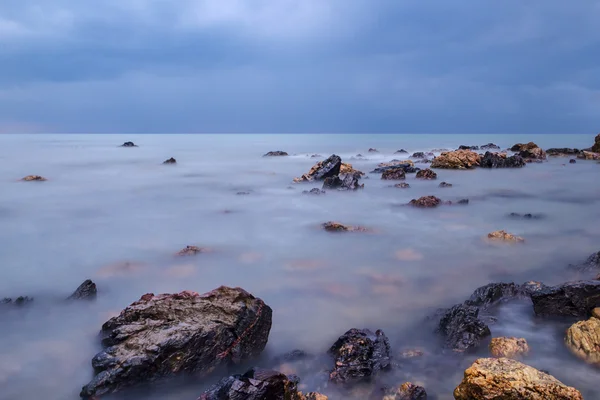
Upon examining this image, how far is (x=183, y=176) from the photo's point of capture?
80.8ft

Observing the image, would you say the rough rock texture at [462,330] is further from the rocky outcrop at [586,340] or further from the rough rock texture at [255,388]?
the rough rock texture at [255,388]

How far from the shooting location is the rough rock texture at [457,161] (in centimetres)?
2731

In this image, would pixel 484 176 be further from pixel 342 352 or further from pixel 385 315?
pixel 342 352

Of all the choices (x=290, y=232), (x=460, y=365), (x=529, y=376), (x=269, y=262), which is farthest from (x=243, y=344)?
(x=290, y=232)

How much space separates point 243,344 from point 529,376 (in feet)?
Result: 9.45

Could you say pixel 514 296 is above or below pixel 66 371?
above

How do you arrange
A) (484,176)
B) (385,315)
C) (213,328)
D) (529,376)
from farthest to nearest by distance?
(484,176) < (385,315) < (213,328) < (529,376)

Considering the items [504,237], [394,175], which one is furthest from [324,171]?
[504,237]

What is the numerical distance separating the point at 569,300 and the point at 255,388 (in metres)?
4.45

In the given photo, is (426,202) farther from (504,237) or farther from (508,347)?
(508,347)

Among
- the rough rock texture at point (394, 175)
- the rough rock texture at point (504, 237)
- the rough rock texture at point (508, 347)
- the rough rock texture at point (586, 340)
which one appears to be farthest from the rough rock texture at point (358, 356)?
the rough rock texture at point (394, 175)

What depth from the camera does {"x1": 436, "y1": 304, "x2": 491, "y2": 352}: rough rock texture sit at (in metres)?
4.90

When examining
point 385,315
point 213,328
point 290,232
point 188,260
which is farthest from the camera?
point 290,232

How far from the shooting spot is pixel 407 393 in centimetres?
404
